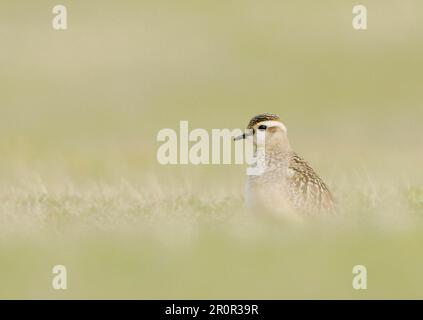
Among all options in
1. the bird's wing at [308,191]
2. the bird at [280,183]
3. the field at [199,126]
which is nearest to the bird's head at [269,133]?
the bird at [280,183]

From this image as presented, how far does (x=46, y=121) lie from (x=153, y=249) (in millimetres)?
33165

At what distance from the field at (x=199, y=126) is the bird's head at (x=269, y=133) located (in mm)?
919

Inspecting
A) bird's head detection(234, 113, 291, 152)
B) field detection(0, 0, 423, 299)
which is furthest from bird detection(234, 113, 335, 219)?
field detection(0, 0, 423, 299)

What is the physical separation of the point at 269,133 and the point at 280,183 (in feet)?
3.41

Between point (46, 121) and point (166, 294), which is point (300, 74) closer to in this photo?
point (46, 121)

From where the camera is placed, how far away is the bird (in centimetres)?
1482

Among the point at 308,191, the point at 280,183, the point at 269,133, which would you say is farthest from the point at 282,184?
the point at 269,133

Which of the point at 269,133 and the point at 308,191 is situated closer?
the point at 308,191

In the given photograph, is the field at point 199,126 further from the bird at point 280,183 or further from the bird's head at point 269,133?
the bird's head at point 269,133

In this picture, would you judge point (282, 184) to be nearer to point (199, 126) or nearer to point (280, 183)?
point (280, 183)

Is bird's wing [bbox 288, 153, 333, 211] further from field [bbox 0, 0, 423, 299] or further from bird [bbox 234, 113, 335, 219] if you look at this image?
field [bbox 0, 0, 423, 299]

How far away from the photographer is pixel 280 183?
595 inches

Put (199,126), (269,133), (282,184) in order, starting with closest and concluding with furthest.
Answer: (282,184) → (269,133) → (199,126)
